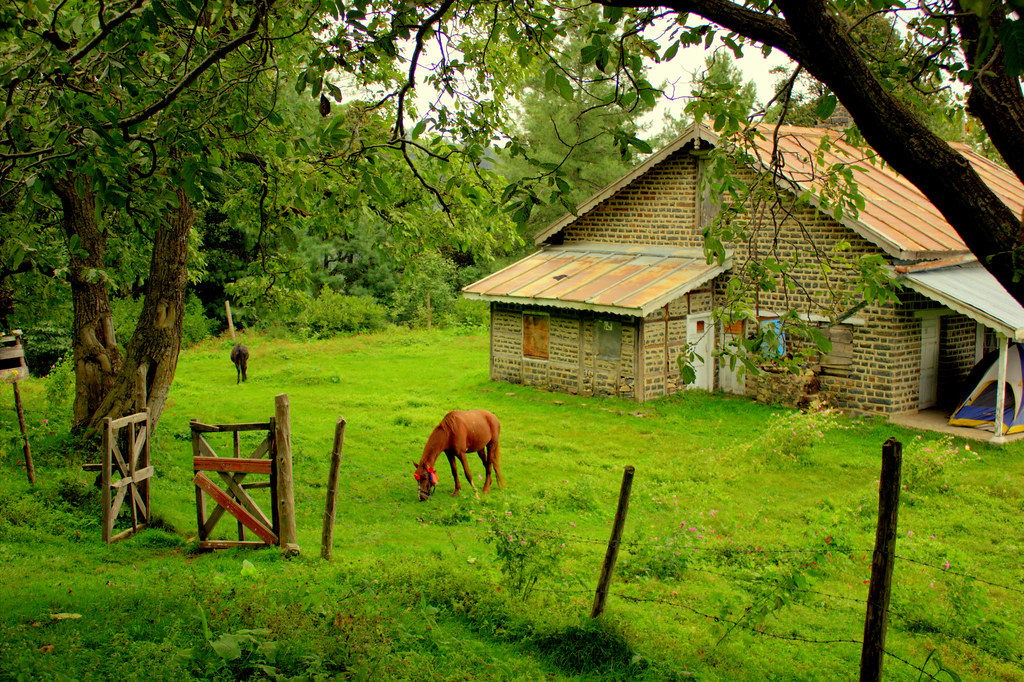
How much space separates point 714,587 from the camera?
756cm

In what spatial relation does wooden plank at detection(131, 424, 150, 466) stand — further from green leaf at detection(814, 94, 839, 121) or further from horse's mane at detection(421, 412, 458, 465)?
green leaf at detection(814, 94, 839, 121)

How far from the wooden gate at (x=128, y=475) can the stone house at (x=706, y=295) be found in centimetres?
1042

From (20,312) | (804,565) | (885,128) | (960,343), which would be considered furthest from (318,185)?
(960,343)

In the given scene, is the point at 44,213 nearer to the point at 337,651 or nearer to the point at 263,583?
the point at 263,583

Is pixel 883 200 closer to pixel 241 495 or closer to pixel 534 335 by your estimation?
pixel 534 335

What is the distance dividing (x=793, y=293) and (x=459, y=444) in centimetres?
992

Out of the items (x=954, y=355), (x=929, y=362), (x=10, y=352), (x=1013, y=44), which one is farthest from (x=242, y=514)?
(x=954, y=355)

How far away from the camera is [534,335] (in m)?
20.2

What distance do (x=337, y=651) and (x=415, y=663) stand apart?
0.56 metres

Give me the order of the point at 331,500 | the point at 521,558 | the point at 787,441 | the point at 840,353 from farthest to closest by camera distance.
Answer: the point at 840,353, the point at 787,441, the point at 331,500, the point at 521,558

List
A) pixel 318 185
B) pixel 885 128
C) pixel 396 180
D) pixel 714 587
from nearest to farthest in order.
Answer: pixel 885 128 → pixel 318 185 → pixel 714 587 → pixel 396 180

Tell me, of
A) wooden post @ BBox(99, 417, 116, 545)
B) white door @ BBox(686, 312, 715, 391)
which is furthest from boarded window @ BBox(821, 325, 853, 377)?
wooden post @ BBox(99, 417, 116, 545)

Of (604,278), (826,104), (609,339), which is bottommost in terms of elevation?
(609,339)

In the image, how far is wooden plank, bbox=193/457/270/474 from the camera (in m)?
7.55
